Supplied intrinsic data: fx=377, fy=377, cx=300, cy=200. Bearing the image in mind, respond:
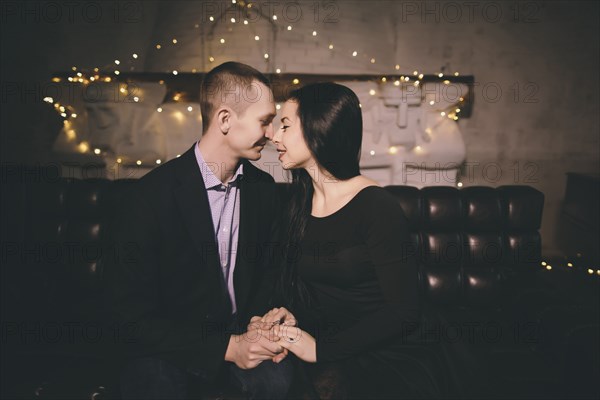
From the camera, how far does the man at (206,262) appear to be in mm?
1340

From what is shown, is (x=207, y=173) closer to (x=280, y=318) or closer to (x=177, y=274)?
(x=177, y=274)

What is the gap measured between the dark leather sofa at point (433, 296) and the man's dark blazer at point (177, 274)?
165mm

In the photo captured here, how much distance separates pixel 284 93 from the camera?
3459mm

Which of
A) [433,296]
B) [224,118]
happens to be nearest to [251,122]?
[224,118]

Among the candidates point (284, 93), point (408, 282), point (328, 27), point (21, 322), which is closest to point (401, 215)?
point (408, 282)

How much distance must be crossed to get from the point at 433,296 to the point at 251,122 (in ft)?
4.29

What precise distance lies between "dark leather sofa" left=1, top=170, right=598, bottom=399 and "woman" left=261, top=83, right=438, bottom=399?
0.63 feet

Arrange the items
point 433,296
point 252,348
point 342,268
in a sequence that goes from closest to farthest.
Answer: point 252,348, point 342,268, point 433,296

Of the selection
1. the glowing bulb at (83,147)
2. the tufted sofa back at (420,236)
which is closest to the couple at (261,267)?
the tufted sofa back at (420,236)

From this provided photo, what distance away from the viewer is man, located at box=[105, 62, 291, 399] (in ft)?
4.40

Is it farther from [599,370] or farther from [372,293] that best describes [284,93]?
[599,370]

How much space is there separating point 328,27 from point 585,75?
261cm

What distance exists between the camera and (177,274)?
1462mm

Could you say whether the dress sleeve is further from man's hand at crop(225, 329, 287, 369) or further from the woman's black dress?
man's hand at crop(225, 329, 287, 369)
